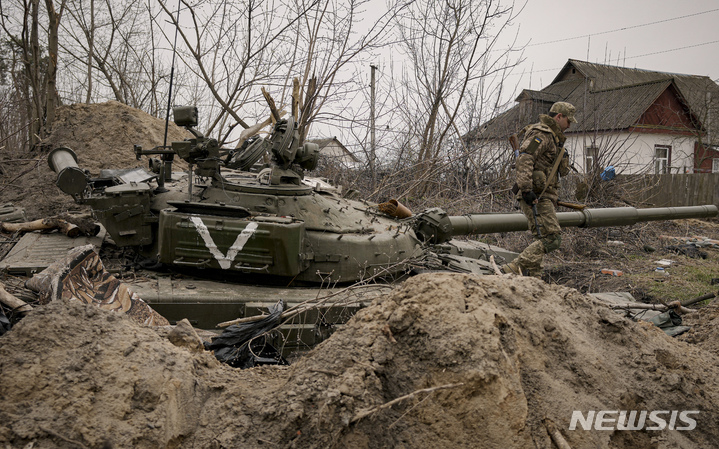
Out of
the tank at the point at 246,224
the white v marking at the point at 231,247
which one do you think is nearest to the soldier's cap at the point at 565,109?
the tank at the point at 246,224

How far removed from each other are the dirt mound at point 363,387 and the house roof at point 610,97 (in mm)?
10985

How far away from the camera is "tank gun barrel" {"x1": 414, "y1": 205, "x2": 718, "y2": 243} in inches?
257

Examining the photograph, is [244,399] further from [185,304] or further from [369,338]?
[185,304]

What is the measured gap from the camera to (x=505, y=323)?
2633mm

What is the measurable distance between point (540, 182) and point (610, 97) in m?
10.1

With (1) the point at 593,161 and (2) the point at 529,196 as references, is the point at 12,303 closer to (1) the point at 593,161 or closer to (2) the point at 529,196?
A: (2) the point at 529,196

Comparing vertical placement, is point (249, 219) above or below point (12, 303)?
above

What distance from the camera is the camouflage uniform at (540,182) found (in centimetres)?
688

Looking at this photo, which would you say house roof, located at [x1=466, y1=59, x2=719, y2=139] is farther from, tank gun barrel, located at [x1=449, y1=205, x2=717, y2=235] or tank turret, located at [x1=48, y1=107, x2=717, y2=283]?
tank turret, located at [x1=48, y1=107, x2=717, y2=283]

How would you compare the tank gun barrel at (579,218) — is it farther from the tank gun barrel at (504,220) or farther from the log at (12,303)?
the log at (12,303)

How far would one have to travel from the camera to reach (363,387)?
243cm

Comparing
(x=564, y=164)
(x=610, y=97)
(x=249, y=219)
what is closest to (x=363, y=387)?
(x=249, y=219)

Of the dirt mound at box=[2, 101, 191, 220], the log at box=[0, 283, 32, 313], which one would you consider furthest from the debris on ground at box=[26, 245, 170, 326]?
the dirt mound at box=[2, 101, 191, 220]

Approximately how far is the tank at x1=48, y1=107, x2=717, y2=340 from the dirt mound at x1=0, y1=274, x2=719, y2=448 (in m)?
2.17
